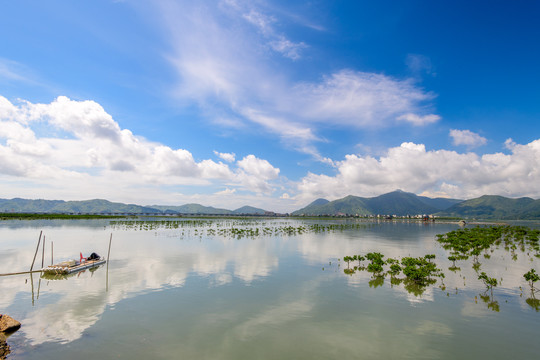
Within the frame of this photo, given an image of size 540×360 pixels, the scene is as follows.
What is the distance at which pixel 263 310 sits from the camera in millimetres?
20719

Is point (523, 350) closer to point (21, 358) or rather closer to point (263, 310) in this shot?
point (263, 310)

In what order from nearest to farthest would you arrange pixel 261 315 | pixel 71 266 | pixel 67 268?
pixel 261 315 → pixel 67 268 → pixel 71 266

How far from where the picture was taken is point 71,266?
33281mm

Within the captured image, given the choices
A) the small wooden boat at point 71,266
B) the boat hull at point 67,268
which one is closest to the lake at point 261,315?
the boat hull at point 67,268

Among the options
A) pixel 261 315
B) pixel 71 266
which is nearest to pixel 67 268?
pixel 71 266

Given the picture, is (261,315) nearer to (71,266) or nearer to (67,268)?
(67,268)

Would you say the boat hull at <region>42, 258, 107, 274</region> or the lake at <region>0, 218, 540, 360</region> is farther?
the boat hull at <region>42, 258, 107, 274</region>

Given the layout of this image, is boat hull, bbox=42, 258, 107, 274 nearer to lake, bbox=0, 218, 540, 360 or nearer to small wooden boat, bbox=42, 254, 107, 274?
small wooden boat, bbox=42, 254, 107, 274

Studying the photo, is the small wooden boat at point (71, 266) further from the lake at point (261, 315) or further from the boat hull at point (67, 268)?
the lake at point (261, 315)

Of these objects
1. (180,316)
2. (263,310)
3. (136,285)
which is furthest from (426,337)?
(136,285)

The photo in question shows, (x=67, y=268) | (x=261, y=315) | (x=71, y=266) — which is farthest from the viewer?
(x=71, y=266)

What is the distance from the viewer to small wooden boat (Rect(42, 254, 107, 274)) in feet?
103

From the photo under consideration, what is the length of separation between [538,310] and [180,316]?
28786 mm

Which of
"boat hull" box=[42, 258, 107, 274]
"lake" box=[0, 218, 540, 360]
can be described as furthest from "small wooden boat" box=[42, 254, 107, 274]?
"lake" box=[0, 218, 540, 360]
